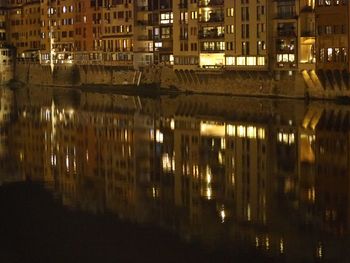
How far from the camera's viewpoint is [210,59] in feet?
232

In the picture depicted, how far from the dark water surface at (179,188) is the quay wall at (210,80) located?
832cm

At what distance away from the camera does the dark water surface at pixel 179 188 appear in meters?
19.5

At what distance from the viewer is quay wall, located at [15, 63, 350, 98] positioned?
58656mm

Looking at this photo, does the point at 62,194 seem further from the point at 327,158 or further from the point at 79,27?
the point at 79,27

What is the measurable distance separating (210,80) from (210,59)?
2.23m

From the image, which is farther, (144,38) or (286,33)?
(144,38)

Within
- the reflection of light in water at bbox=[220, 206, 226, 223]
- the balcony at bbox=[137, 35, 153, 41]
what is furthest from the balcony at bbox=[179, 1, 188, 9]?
the reflection of light in water at bbox=[220, 206, 226, 223]

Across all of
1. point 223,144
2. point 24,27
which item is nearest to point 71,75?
point 24,27

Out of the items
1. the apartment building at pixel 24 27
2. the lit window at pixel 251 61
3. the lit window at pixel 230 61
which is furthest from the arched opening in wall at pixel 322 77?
the apartment building at pixel 24 27

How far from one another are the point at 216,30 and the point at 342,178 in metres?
43.9

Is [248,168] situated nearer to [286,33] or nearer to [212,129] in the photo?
[212,129]

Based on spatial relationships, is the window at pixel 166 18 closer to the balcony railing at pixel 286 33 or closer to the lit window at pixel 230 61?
the lit window at pixel 230 61

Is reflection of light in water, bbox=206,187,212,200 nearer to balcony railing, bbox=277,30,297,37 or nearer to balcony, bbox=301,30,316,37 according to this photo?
balcony, bbox=301,30,316,37

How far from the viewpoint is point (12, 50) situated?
104688 mm
